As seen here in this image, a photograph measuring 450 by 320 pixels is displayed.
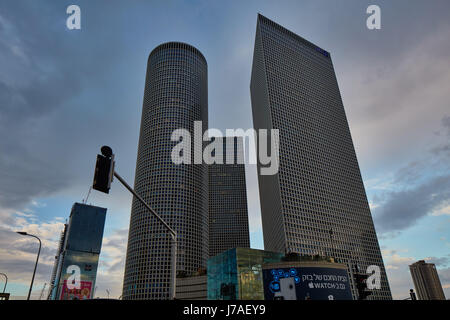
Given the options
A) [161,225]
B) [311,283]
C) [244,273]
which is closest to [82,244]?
[161,225]

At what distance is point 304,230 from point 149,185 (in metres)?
106

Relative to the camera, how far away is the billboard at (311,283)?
4695 cm

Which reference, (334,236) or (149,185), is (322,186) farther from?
(149,185)

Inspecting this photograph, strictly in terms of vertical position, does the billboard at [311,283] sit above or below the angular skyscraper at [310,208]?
below

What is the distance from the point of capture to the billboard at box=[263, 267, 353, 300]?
4695 cm

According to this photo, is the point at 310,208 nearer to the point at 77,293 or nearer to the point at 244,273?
the point at 244,273

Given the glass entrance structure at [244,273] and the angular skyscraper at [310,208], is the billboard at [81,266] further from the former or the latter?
the angular skyscraper at [310,208]

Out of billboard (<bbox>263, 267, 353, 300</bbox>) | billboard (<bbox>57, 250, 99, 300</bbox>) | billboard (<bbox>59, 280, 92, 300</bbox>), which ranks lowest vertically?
billboard (<bbox>263, 267, 353, 300</bbox>)

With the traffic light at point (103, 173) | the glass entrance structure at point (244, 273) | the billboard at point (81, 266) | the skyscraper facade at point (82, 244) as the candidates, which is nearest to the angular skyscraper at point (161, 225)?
the billboard at point (81, 266)

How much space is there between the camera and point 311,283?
157 ft

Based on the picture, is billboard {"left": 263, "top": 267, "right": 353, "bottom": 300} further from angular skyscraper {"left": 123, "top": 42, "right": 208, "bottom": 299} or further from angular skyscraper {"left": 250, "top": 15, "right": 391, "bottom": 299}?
angular skyscraper {"left": 123, "top": 42, "right": 208, "bottom": 299}

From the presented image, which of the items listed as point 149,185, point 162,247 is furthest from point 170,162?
point 162,247

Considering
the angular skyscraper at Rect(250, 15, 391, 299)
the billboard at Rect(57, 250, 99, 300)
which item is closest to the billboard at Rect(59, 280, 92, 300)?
the billboard at Rect(57, 250, 99, 300)

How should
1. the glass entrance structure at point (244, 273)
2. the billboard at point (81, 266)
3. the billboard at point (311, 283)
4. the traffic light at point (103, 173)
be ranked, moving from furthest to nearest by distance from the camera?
the billboard at point (81, 266), the glass entrance structure at point (244, 273), the billboard at point (311, 283), the traffic light at point (103, 173)
